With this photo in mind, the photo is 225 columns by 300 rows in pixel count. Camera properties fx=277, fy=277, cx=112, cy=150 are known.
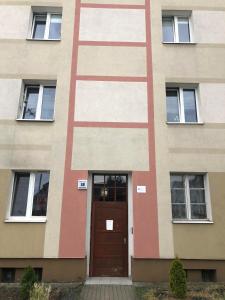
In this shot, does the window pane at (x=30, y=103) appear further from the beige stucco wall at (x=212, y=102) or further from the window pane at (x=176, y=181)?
the beige stucco wall at (x=212, y=102)

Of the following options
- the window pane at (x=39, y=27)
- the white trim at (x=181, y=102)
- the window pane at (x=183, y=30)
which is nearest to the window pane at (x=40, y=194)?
the white trim at (x=181, y=102)

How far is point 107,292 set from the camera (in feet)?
22.9

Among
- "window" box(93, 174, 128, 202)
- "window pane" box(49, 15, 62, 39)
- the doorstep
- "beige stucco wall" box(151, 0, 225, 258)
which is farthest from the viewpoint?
"window pane" box(49, 15, 62, 39)

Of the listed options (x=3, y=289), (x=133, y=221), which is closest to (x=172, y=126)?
(x=133, y=221)

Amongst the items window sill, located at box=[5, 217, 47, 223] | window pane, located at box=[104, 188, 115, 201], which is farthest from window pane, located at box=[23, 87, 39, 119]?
window pane, located at box=[104, 188, 115, 201]

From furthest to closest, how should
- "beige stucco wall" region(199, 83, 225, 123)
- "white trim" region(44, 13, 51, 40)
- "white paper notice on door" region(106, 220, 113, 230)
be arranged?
"white trim" region(44, 13, 51, 40) → "beige stucco wall" region(199, 83, 225, 123) → "white paper notice on door" region(106, 220, 113, 230)

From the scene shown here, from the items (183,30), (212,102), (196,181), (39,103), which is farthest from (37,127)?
(183,30)

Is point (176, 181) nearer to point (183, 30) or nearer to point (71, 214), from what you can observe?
point (71, 214)

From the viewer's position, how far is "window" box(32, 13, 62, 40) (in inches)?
400

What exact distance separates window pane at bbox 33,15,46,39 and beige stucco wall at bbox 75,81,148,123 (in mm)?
2646

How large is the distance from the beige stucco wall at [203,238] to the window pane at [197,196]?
0.36 meters

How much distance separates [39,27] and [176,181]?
757 cm

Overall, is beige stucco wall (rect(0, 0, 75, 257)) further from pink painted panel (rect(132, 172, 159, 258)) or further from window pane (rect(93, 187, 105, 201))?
pink painted panel (rect(132, 172, 159, 258))

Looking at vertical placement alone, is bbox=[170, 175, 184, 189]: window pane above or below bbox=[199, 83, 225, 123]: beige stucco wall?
below
